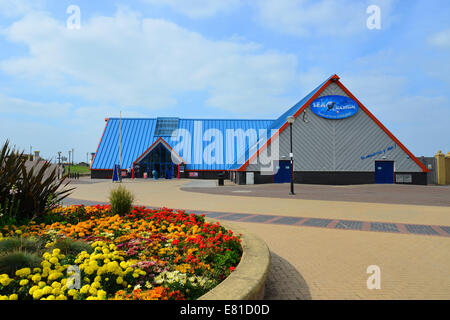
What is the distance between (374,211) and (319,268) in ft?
24.5

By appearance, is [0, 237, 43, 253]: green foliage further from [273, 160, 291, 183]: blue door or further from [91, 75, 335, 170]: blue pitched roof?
[91, 75, 335, 170]: blue pitched roof

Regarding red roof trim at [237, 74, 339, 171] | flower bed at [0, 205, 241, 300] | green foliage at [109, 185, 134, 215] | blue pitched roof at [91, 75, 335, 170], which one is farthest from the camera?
blue pitched roof at [91, 75, 335, 170]

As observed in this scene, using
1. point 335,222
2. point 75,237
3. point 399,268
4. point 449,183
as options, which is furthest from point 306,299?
point 449,183

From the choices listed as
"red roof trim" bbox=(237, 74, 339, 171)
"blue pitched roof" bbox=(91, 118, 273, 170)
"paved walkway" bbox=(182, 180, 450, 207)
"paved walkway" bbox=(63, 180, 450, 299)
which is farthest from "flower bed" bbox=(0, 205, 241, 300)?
"blue pitched roof" bbox=(91, 118, 273, 170)

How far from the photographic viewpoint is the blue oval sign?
90.5 feet

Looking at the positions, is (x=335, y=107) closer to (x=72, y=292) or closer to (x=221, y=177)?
(x=221, y=177)

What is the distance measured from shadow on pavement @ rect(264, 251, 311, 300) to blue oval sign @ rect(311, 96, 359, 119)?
25.3m

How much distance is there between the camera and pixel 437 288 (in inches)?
155

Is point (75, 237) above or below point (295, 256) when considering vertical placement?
above

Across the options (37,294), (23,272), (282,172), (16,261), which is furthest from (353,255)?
(282,172)

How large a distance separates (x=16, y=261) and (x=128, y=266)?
4.46 feet

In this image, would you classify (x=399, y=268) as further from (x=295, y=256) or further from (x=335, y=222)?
(x=335, y=222)

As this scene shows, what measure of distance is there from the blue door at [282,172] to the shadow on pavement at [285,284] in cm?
2373
